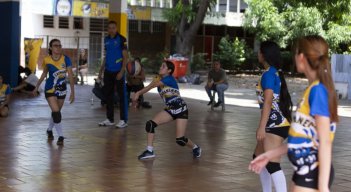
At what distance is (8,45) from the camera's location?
61.8ft

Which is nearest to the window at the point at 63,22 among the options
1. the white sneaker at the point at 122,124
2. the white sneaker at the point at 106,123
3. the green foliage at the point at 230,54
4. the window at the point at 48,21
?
the window at the point at 48,21

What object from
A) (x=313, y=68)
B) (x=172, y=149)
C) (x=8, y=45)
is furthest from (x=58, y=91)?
(x=8, y=45)

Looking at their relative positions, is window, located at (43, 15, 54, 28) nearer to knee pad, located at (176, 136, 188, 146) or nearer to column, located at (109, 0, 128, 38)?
column, located at (109, 0, 128, 38)

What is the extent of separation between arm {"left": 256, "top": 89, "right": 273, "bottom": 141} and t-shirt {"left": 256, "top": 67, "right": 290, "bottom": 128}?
0.26ft

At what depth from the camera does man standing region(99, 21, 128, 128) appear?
1187 cm

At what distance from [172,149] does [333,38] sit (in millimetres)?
23500

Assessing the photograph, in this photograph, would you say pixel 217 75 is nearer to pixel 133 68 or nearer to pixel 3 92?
pixel 133 68

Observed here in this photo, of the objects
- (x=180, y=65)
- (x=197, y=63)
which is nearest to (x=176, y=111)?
(x=180, y=65)

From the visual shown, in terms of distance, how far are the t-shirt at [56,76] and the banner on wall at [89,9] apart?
2222 cm

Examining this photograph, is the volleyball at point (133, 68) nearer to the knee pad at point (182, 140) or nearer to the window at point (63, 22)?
the knee pad at point (182, 140)

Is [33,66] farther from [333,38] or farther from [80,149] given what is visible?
[333,38]

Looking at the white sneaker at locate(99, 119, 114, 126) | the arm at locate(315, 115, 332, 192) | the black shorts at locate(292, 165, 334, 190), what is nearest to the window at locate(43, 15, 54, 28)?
the white sneaker at locate(99, 119, 114, 126)

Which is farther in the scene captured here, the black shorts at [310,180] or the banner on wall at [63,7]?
the banner on wall at [63,7]

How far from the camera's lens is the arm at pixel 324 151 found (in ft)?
12.6
